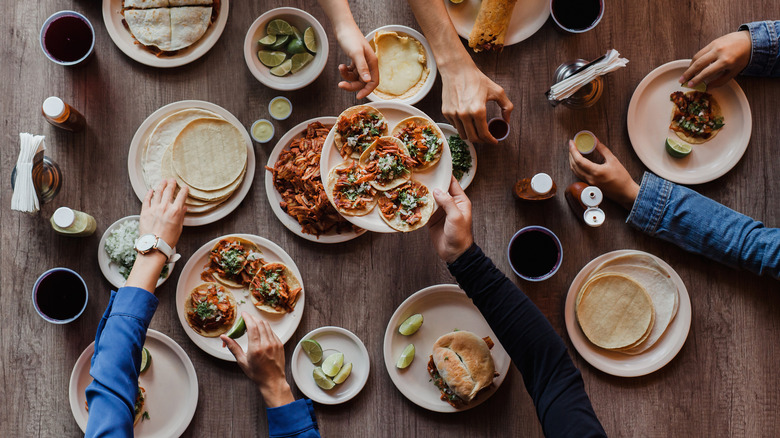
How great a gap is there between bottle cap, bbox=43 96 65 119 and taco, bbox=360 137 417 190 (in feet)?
4.68

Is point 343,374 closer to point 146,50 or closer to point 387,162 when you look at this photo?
point 387,162

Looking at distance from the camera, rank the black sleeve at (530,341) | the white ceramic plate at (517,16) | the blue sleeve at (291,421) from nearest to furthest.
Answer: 1. the black sleeve at (530,341)
2. the blue sleeve at (291,421)
3. the white ceramic plate at (517,16)

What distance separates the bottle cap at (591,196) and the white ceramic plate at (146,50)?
77.3 inches

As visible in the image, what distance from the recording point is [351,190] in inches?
89.5

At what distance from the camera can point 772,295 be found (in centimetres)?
266

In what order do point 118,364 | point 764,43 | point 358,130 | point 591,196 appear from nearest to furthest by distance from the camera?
1. point 118,364
2. point 358,130
3. point 591,196
4. point 764,43

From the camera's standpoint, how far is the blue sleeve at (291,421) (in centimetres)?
221

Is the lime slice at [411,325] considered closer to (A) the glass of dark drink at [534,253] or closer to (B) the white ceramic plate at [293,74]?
Result: (A) the glass of dark drink at [534,253]

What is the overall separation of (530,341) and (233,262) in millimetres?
1420

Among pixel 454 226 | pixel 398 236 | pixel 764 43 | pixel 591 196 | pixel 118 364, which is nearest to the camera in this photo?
pixel 118 364

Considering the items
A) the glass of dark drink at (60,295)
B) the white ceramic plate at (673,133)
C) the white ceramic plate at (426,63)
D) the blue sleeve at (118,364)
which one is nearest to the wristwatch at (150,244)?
the blue sleeve at (118,364)

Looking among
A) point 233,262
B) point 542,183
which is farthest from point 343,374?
point 542,183

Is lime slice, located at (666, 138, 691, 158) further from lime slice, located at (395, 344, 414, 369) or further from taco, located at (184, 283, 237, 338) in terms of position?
taco, located at (184, 283, 237, 338)

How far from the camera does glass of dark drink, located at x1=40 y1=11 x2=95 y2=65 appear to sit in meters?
2.47
